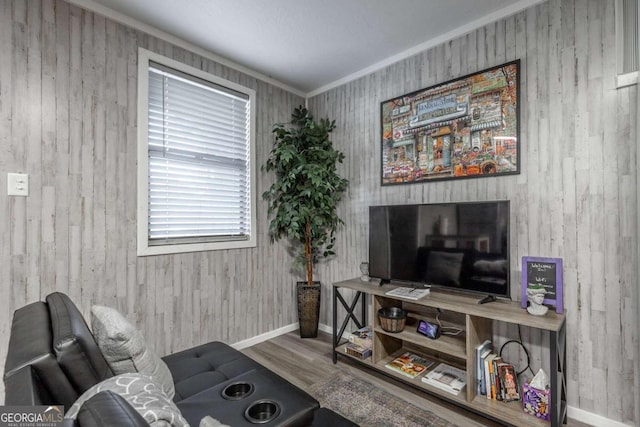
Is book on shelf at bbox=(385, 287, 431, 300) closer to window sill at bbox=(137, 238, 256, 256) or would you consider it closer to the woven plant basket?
the woven plant basket

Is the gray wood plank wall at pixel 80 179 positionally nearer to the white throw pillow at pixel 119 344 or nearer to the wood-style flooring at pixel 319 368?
the wood-style flooring at pixel 319 368

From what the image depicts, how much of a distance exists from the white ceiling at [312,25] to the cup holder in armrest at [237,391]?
2350mm

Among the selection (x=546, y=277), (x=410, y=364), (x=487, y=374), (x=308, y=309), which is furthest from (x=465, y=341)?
(x=308, y=309)

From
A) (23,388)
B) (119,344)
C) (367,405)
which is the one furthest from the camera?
(367,405)

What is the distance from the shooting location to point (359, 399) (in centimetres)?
204

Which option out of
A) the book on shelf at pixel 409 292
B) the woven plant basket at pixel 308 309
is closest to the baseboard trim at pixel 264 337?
the woven plant basket at pixel 308 309

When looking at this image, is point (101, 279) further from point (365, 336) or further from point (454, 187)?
point (454, 187)

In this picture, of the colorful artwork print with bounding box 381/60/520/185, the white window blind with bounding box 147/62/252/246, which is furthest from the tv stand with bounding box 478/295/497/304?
the white window blind with bounding box 147/62/252/246

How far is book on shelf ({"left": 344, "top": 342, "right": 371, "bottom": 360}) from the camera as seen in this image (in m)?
2.41

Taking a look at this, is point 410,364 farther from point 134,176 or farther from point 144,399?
point 134,176

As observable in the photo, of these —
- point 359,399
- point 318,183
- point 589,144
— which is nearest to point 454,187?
point 589,144

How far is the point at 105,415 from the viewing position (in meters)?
0.53

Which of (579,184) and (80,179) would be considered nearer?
(579,184)

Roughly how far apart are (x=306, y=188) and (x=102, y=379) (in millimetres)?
2164
